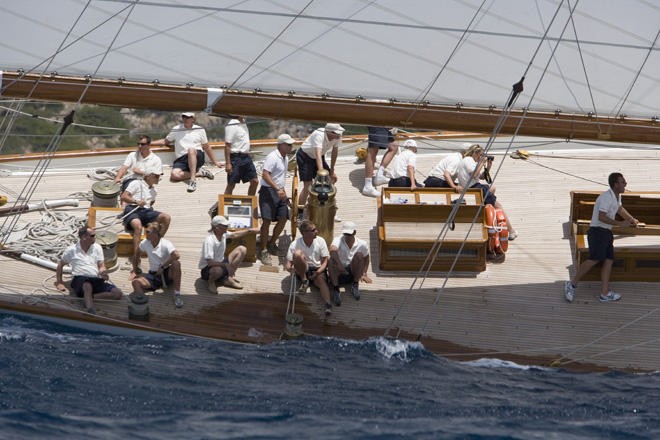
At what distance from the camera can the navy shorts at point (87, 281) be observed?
16.0 m

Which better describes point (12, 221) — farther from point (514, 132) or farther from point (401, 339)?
point (514, 132)

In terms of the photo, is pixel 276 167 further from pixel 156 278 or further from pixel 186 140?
pixel 186 140

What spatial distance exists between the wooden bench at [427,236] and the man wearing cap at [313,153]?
1.10m

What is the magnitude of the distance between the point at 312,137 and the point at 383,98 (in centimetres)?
219

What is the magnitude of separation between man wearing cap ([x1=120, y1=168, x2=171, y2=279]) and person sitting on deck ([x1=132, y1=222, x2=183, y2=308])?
0.34 metres

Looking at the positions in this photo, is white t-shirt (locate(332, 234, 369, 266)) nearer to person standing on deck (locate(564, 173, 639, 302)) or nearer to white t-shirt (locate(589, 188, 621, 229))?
person standing on deck (locate(564, 173, 639, 302))

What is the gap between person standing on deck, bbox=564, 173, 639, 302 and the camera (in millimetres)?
15945

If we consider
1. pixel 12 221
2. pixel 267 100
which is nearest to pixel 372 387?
pixel 267 100

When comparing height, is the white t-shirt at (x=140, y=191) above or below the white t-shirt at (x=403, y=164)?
below

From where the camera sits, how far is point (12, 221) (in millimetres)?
17516

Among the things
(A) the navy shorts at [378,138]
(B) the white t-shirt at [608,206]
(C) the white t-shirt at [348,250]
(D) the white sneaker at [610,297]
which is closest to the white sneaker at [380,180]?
(A) the navy shorts at [378,138]

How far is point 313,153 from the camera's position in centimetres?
1758

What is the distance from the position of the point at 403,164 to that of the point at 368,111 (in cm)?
263

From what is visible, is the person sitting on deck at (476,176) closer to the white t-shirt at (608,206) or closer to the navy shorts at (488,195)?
the navy shorts at (488,195)
